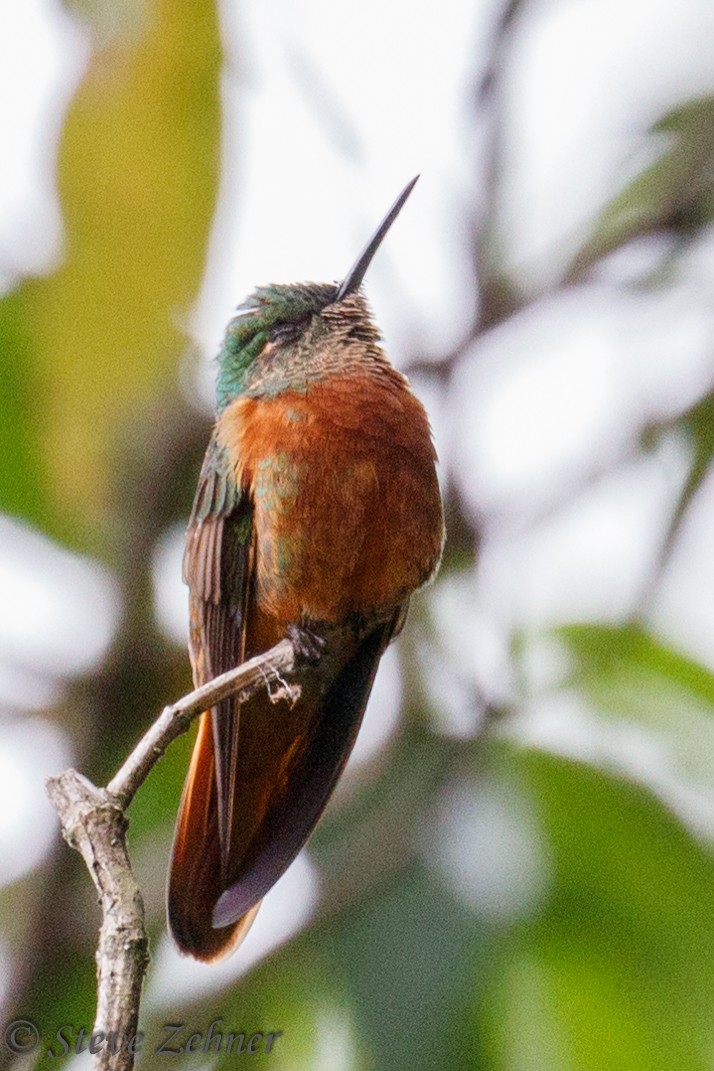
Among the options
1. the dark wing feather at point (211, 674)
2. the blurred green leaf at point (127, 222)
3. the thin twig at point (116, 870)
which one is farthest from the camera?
the blurred green leaf at point (127, 222)

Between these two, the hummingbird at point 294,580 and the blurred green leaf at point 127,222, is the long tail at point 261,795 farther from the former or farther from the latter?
the blurred green leaf at point 127,222

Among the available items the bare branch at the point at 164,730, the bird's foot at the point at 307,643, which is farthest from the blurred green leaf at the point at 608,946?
the bare branch at the point at 164,730

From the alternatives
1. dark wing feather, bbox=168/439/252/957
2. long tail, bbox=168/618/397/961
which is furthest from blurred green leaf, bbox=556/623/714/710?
dark wing feather, bbox=168/439/252/957

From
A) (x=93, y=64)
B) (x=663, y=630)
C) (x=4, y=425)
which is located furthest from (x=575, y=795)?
(x=93, y=64)

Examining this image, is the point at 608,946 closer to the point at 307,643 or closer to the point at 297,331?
the point at 307,643

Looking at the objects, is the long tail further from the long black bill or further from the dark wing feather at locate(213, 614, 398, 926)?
the long black bill

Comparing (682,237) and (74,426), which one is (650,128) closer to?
(682,237)

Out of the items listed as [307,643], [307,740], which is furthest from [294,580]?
[307,740]
